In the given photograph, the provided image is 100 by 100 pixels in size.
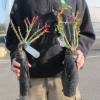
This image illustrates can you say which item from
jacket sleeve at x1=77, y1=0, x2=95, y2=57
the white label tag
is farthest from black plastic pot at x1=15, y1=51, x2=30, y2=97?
jacket sleeve at x1=77, y1=0, x2=95, y2=57

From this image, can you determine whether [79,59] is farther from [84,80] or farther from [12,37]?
[84,80]

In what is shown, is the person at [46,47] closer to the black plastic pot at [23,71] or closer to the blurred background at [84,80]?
the black plastic pot at [23,71]

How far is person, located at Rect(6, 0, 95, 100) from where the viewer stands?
11.9ft

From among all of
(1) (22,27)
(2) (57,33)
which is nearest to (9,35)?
(1) (22,27)

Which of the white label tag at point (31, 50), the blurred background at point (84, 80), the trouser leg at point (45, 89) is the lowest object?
the blurred background at point (84, 80)

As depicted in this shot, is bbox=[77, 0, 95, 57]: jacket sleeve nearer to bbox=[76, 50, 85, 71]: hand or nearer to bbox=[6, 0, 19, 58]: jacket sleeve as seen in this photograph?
bbox=[76, 50, 85, 71]: hand

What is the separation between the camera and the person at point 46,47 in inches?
142

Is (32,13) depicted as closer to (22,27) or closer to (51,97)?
(22,27)

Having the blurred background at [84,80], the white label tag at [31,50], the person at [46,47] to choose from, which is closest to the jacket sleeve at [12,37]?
the person at [46,47]

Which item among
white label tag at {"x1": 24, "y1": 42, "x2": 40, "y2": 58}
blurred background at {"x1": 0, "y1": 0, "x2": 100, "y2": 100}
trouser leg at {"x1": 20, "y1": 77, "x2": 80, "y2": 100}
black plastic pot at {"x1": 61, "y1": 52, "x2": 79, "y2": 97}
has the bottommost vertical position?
blurred background at {"x1": 0, "y1": 0, "x2": 100, "y2": 100}

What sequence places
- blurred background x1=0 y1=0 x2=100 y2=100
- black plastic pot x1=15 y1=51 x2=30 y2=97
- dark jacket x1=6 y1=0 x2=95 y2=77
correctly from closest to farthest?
black plastic pot x1=15 y1=51 x2=30 y2=97
dark jacket x1=6 y1=0 x2=95 y2=77
blurred background x1=0 y1=0 x2=100 y2=100

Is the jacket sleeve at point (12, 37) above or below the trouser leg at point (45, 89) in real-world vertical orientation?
above

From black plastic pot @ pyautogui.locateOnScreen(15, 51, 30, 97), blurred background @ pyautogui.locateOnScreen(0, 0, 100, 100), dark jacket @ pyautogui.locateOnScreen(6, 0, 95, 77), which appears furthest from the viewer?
blurred background @ pyautogui.locateOnScreen(0, 0, 100, 100)

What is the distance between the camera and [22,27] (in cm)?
362
